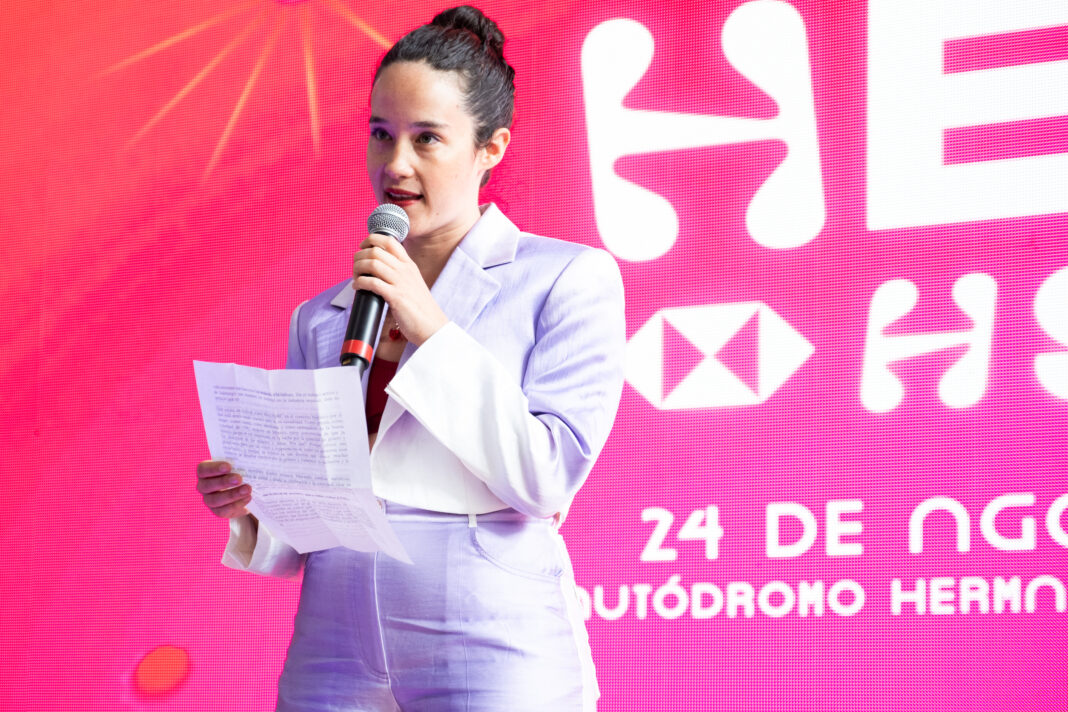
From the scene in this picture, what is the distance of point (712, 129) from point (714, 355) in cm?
49

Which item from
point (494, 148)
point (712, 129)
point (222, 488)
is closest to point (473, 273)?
point (494, 148)

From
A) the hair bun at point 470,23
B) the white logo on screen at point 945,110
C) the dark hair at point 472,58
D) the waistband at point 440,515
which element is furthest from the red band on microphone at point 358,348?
the white logo on screen at point 945,110

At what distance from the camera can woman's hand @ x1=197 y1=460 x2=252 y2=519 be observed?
3.76 feet

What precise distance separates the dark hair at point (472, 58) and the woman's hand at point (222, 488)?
0.50 m

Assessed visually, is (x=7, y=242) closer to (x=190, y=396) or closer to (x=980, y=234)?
(x=190, y=396)

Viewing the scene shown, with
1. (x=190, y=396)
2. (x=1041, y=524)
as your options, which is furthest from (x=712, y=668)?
(x=190, y=396)

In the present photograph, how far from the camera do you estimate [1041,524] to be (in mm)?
2039

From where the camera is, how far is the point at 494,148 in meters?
1.37

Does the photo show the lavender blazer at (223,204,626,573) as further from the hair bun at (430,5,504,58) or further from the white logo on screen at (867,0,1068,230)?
the white logo on screen at (867,0,1068,230)

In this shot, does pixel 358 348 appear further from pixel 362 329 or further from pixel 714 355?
pixel 714 355

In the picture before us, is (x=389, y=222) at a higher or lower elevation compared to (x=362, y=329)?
higher

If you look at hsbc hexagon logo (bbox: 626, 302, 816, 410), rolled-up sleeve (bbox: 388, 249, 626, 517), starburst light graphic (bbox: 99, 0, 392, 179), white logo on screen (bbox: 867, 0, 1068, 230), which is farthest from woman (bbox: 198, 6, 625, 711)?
starburst light graphic (bbox: 99, 0, 392, 179)

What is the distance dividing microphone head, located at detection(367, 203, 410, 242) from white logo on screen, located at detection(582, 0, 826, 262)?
1172mm

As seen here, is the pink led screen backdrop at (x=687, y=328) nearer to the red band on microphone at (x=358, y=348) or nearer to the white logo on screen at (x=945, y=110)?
the white logo on screen at (x=945, y=110)
